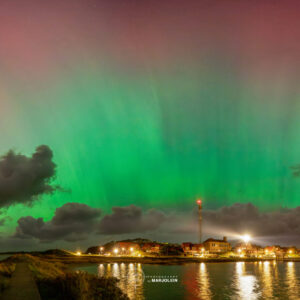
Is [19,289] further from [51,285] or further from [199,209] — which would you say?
[199,209]

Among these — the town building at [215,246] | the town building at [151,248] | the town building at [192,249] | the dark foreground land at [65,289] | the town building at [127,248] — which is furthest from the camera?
the town building at [215,246]

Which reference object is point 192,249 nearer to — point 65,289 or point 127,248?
point 127,248

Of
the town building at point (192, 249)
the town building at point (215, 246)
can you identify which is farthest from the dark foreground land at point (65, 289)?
the town building at point (215, 246)

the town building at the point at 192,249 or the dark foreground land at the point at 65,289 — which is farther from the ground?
the dark foreground land at the point at 65,289

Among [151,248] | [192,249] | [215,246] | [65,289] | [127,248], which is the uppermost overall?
[65,289]

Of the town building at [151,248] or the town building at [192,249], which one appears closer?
the town building at [192,249]

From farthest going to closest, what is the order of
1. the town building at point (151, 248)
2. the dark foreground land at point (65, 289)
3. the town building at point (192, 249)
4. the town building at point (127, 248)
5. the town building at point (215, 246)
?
the town building at point (215, 246), the town building at point (127, 248), the town building at point (151, 248), the town building at point (192, 249), the dark foreground land at point (65, 289)

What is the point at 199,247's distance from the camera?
186750 millimetres

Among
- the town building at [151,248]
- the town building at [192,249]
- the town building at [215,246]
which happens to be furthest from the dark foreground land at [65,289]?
the town building at [215,246]

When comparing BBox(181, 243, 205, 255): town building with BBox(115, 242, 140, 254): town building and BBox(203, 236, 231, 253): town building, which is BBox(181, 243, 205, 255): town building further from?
BBox(115, 242, 140, 254): town building

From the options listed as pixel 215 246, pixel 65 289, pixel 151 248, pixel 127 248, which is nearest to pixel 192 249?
pixel 215 246

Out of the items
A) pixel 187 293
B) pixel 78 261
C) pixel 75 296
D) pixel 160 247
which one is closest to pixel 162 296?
pixel 187 293

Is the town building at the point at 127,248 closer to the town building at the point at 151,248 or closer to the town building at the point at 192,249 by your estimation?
the town building at the point at 151,248

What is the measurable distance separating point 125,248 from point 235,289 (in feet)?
494
